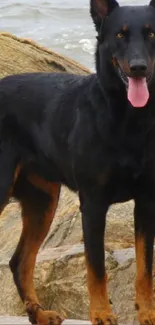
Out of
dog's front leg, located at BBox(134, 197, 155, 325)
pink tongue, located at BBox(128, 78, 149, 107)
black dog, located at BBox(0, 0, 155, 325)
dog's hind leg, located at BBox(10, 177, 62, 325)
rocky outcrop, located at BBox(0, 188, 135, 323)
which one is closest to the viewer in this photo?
pink tongue, located at BBox(128, 78, 149, 107)

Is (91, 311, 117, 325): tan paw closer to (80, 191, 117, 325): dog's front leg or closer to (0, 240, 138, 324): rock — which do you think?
(80, 191, 117, 325): dog's front leg

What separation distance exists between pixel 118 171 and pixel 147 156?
0.20 metres

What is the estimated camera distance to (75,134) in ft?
Result: 20.9

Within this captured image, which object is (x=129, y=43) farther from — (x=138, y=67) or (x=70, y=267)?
(x=70, y=267)

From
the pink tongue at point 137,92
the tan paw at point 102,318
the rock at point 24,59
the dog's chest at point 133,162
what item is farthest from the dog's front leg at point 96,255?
the rock at point 24,59

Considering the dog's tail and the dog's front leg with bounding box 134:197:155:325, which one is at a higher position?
the dog's tail

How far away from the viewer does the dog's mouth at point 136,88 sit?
583cm

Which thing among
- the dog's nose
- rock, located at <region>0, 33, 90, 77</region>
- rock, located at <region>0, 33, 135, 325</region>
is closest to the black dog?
the dog's nose

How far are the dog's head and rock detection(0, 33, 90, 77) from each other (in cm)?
589

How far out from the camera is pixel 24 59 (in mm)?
12250

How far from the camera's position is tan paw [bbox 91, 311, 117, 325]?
6207 mm

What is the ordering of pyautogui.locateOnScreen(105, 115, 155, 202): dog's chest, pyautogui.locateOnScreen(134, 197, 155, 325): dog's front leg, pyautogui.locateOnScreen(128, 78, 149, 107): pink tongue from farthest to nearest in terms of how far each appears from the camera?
pyautogui.locateOnScreen(134, 197, 155, 325): dog's front leg
pyautogui.locateOnScreen(105, 115, 155, 202): dog's chest
pyautogui.locateOnScreen(128, 78, 149, 107): pink tongue

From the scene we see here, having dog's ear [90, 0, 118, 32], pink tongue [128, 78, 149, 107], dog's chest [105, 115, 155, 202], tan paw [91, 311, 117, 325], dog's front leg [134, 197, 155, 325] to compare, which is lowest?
tan paw [91, 311, 117, 325]

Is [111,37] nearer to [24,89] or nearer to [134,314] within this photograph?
[24,89]
